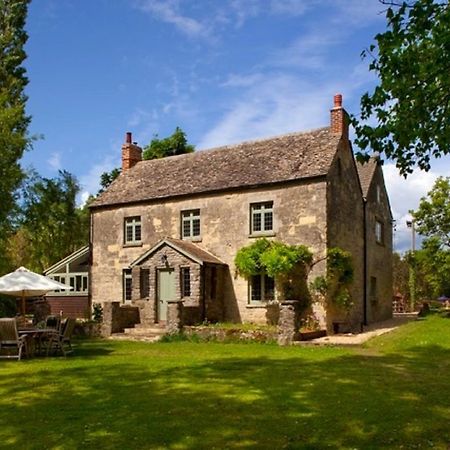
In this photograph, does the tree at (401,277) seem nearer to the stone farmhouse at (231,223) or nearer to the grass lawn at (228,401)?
the stone farmhouse at (231,223)

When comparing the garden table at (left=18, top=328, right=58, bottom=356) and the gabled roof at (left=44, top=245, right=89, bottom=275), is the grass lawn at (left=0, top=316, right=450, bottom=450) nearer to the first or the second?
the garden table at (left=18, top=328, right=58, bottom=356)

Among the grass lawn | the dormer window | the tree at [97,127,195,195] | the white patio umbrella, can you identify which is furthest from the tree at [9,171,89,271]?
the grass lawn

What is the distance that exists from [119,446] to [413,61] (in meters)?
6.43

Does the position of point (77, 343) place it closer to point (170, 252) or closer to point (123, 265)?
point (170, 252)

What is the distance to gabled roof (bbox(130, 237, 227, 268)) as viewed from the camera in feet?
76.9

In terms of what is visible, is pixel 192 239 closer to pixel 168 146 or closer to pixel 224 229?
pixel 224 229

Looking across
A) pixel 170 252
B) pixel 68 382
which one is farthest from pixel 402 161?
pixel 170 252

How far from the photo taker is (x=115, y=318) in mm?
23484

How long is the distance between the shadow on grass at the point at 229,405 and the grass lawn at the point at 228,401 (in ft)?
0.06

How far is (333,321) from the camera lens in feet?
73.9

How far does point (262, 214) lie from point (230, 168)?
3.43m

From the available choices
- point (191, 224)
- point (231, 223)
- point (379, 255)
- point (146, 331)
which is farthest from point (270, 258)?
point (379, 255)

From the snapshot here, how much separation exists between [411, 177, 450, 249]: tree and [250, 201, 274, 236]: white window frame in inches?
450

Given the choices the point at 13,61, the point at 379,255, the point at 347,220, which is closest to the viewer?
the point at 347,220
